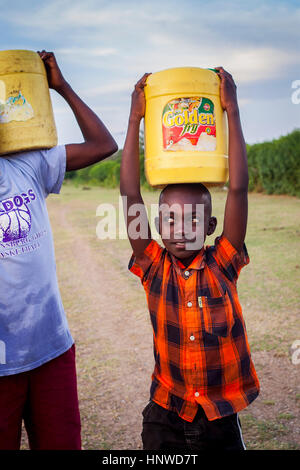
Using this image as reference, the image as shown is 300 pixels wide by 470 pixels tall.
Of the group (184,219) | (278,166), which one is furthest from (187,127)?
→ (278,166)

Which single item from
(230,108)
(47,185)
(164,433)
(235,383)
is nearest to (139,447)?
(164,433)

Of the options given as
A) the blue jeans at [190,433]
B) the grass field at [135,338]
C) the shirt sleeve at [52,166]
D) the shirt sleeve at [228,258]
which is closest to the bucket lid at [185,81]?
the shirt sleeve at [52,166]

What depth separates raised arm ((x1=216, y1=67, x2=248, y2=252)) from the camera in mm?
1866

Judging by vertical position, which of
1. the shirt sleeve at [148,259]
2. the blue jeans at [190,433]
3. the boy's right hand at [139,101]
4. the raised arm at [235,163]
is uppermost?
the boy's right hand at [139,101]

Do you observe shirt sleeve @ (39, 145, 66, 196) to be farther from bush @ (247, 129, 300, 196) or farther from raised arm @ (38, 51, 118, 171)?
bush @ (247, 129, 300, 196)

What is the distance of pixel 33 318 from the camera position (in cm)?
183

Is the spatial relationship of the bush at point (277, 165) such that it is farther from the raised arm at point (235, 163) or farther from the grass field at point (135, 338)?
the raised arm at point (235, 163)

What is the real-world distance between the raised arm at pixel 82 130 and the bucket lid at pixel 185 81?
36cm

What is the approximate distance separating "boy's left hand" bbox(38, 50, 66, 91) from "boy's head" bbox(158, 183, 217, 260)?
26.5 inches

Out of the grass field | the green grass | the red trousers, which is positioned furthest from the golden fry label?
the green grass

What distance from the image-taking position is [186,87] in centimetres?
183

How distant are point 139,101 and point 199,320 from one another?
0.91 meters

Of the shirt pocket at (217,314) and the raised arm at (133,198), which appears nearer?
the shirt pocket at (217,314)

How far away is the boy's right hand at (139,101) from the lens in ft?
6.32
